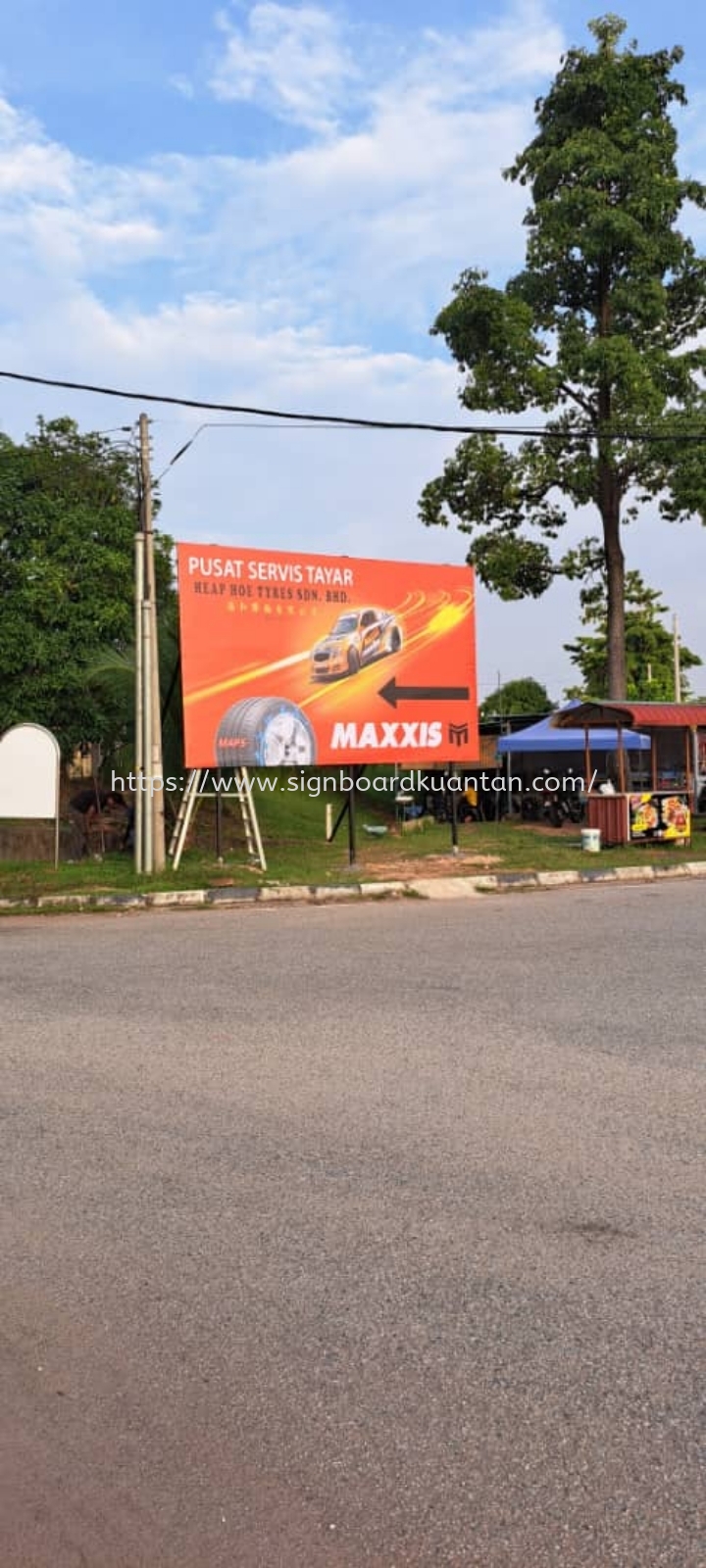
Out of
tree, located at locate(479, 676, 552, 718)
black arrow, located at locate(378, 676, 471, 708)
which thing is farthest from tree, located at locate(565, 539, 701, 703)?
black arrow, located at locate(378, 676, 471, 708)

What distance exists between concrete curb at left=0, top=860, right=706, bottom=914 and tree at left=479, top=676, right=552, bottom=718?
5579cm

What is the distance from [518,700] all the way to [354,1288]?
239 ft

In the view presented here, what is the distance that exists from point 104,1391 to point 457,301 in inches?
1119

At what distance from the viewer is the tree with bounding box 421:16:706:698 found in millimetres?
27734

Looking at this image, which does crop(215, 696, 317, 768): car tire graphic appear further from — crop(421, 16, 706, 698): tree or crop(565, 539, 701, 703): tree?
crop(565, 539, 701, 703): tree


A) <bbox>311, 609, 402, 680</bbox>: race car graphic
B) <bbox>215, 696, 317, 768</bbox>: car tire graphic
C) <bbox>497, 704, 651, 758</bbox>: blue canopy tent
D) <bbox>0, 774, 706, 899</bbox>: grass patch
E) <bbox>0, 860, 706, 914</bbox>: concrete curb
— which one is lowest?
<bbox>0, 860, 706, 914</bbox>: concrete curb

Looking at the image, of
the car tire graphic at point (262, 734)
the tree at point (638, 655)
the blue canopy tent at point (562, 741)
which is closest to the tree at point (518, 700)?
the tree at point (638, 655)

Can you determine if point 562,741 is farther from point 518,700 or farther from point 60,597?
point 518,700

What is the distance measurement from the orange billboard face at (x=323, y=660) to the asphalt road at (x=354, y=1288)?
32.8 feet

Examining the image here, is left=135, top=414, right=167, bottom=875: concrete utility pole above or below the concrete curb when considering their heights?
above

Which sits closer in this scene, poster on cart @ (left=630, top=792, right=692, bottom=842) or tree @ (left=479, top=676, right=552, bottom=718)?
poster on cart @ (left=630, top=792, right=692, bottom=842)

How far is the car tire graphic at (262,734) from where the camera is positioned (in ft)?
58.1

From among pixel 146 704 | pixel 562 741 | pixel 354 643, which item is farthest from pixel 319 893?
pixel 562 741

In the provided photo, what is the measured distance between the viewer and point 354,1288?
12.6 feet
